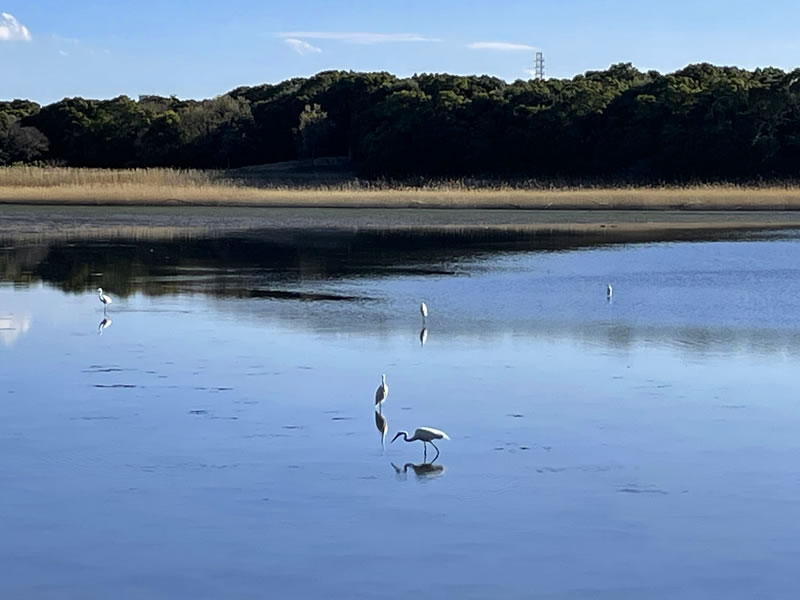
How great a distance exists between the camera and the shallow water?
20.3 ft

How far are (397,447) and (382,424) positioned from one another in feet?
2.02

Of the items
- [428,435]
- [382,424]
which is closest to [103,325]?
[382,424]

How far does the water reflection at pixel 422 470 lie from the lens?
7.82m

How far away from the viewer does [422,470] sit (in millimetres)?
7953

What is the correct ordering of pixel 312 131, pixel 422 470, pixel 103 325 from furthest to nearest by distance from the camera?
pixel 312 131 → pixel 103 325 → pixel 422 470

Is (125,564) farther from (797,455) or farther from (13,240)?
(13,240)

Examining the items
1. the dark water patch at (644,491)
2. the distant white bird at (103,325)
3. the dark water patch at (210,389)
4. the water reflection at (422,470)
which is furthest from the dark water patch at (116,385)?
the dark water patch at (644,491)

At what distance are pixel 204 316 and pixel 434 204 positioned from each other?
26.3 meters

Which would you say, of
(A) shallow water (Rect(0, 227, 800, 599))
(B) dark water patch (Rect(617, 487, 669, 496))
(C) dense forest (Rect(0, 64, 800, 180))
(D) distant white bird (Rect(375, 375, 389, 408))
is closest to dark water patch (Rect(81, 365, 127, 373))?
(A) shallow water (Rect(0, 227, 800, 599))

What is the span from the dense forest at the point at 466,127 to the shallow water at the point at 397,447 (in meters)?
33.5

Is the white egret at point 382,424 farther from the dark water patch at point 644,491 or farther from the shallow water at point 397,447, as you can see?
the dark water patch at point 644,491

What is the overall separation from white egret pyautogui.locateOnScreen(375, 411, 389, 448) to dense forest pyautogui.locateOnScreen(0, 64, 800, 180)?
40.9 meters

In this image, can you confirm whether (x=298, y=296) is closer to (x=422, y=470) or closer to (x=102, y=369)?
(x=102, y=369)

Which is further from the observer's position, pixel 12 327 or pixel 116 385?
pixel 12 327
